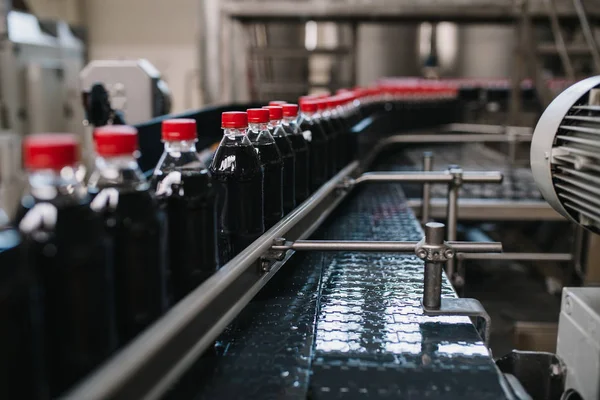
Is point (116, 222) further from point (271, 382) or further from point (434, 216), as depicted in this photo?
point (434, 216)

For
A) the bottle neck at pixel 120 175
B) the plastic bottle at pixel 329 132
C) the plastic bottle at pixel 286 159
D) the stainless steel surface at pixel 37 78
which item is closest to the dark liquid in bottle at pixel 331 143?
the plastic bottle at pixel 329 132

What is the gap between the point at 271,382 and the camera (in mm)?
916

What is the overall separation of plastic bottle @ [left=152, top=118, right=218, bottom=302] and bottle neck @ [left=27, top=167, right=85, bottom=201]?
23 cm

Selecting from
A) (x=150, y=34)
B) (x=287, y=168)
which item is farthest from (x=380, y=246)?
(x=150, y=34)

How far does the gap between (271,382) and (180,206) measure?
1.00 ft

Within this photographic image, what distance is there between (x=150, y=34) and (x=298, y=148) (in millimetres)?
7249

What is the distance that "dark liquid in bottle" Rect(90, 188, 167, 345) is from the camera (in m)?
0.74

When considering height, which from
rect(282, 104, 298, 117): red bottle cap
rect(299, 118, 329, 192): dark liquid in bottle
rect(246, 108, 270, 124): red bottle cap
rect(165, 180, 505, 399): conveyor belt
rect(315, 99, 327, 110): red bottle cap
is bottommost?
rect(165, 180, 505, 399): conveyor belt

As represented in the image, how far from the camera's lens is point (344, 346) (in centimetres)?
105

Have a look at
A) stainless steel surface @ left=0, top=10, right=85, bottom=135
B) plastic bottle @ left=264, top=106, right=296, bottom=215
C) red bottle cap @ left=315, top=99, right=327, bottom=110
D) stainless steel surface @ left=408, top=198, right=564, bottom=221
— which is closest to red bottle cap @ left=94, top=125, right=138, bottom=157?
plastic bottle @ left=264, top=106, right=296, bottom=215

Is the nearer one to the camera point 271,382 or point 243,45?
point 271,382

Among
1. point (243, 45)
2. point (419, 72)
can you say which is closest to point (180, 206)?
point (243, 45)

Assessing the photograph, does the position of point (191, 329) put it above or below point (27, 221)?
below

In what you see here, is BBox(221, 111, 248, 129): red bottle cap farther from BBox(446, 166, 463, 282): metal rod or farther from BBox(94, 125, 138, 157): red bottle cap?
BBox(446, 166, 463, 282): metal rod
